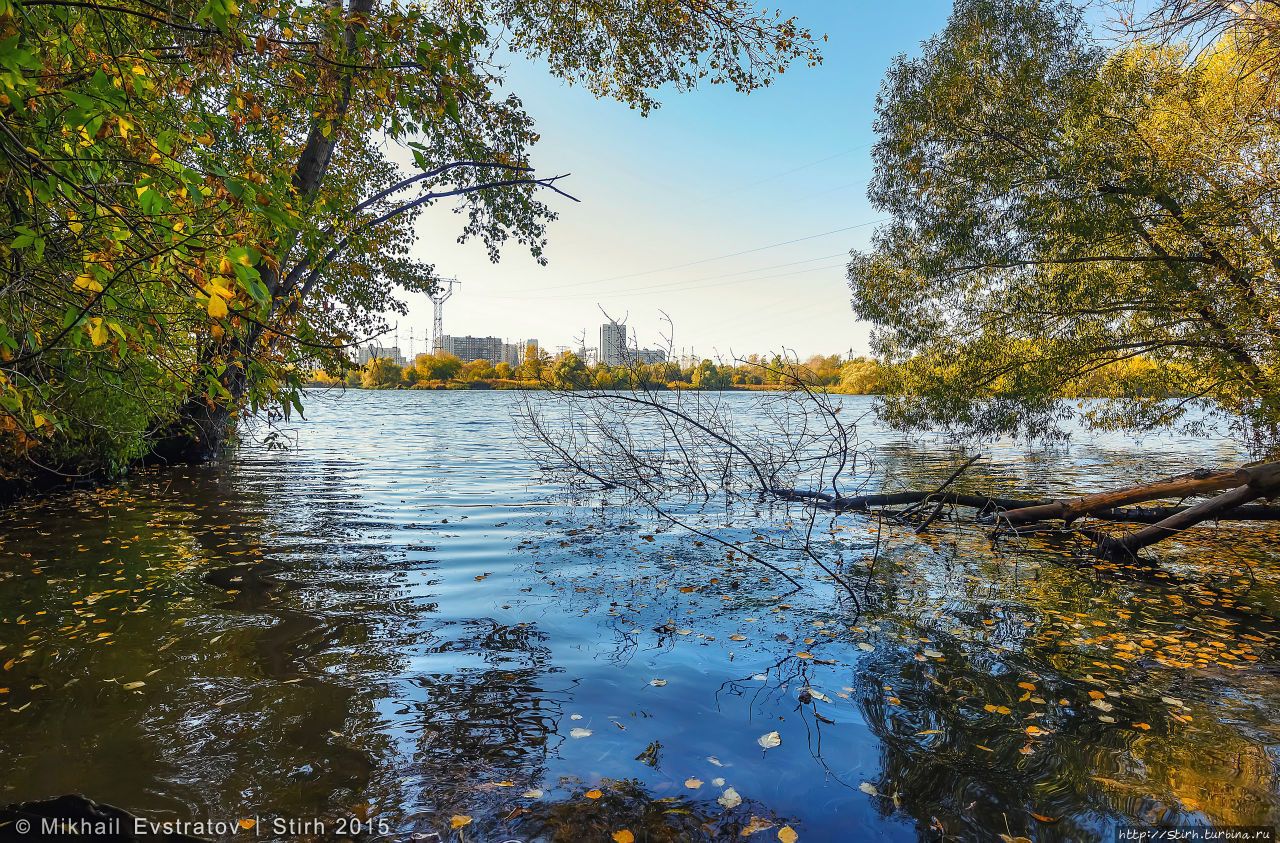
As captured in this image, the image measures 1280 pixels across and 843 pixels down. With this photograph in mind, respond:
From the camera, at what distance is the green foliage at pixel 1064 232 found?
1291cm

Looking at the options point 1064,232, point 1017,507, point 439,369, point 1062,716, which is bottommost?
point 1062,716

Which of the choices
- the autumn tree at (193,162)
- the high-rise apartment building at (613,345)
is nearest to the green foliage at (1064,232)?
the autumn tree at (193,162)

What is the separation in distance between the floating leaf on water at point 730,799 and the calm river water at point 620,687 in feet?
0.05

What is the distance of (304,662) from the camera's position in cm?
515

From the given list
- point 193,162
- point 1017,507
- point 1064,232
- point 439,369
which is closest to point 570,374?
point 193,162

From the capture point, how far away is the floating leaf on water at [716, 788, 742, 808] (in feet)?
11.7

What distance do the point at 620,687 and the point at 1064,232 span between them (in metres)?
16.4

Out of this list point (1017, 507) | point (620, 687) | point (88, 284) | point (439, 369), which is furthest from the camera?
point (439, 369)

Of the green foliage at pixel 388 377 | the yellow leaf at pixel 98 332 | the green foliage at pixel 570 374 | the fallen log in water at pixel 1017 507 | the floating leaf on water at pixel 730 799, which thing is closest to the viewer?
the yellow leaf at pixel 98 332

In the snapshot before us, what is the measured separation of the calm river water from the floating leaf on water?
0.02 m

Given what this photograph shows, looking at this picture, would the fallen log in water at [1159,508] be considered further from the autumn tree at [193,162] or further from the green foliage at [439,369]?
the green foliage at [439,369]

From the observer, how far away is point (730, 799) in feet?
11.9

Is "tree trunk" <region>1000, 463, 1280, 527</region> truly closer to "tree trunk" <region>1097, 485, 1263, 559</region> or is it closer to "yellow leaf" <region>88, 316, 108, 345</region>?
"tree trunk" <region>1097, 485, 1263, 559</region>

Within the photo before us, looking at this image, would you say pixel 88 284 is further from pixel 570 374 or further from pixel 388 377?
pixel 388 377
